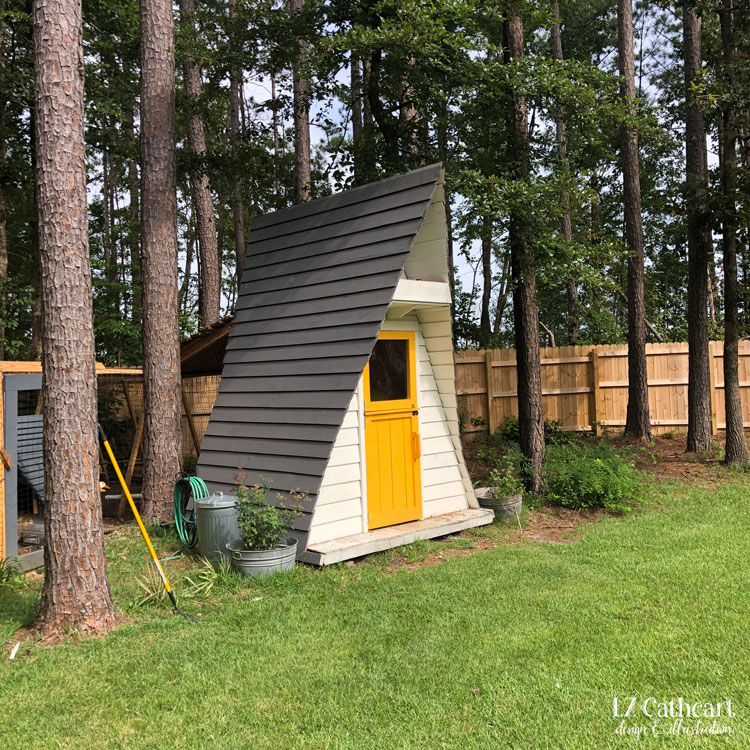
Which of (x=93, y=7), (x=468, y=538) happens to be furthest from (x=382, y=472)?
(x=93, y=7)

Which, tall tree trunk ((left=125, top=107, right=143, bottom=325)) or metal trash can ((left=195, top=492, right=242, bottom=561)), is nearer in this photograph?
metal trash can ((left=195, top=492, right=242, bottom=561))

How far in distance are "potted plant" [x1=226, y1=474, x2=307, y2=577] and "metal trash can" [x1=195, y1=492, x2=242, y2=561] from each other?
3.2 inches

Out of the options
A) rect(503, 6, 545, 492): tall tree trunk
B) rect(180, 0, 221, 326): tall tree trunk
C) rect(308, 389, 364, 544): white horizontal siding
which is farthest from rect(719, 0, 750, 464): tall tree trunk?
rect(180, 0, 221, 326): tall tree trunk

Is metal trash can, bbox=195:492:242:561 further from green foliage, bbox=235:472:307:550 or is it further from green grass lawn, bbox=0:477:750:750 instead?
green grass lawn, bbox=0:477:750:750

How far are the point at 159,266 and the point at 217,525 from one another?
346 cm

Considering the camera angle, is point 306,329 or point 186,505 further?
point 186,505

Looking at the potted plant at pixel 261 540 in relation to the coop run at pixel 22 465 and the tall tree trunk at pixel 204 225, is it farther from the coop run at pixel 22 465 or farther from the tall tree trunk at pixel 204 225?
the tall tree trunk at pixel 204 225

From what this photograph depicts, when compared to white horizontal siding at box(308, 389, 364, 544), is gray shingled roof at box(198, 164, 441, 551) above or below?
above

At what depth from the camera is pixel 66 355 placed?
4.45 meters

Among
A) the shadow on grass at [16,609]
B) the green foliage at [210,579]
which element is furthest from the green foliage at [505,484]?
the shadow on grass at [16,609]

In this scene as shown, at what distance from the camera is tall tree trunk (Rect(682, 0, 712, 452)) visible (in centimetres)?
1012

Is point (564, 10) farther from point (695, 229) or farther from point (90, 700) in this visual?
point (90, 700)

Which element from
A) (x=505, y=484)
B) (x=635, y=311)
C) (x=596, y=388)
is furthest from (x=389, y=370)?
(x=596, y=388)

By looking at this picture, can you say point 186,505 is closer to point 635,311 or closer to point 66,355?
point 66,355
